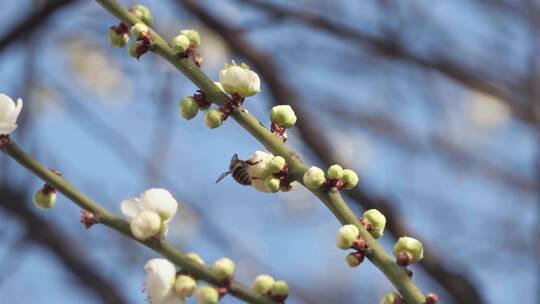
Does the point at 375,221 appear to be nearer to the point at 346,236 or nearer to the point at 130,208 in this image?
the point at 346,236

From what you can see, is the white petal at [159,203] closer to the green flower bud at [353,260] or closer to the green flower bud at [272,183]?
the green flower bud at [272,183]

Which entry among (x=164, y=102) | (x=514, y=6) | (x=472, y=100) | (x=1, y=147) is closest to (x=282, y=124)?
(x=1, y=147)

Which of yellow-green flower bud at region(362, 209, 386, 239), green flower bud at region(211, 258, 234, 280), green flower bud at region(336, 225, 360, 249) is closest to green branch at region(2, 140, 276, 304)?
green flower bud at region(211, 258, 234, 280)

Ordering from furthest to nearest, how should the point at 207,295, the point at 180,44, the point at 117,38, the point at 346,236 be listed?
1. the point at 117,38
2. the point at 180,44
3. the point at 346,236
4. the point at 207,295

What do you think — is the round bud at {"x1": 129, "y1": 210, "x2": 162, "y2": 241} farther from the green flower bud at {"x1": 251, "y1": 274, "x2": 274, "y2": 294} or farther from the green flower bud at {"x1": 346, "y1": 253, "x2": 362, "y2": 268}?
the green flower bud at {"x1": 346, "y1": 253, "x2": 362, "y2": 268}

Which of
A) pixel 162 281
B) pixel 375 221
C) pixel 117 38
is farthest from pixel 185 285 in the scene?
pixel 117 38

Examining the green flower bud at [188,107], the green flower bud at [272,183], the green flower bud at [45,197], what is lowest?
the green flower bud at [45,197]

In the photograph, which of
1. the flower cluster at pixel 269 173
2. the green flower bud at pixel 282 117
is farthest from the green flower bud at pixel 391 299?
the green flower bud at pixel 282 117
